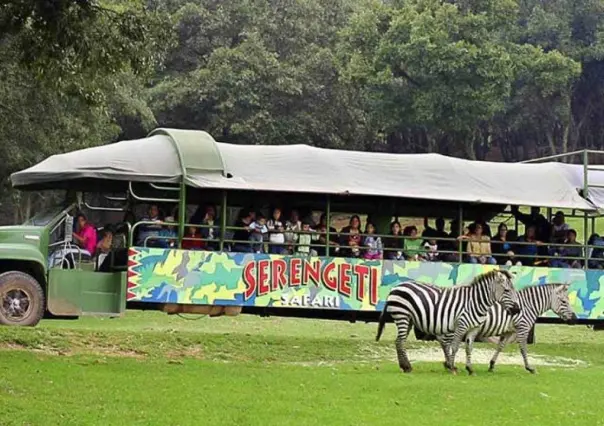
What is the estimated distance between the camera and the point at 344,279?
1692 cm

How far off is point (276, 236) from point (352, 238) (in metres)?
1.42

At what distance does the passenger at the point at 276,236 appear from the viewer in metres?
16.8

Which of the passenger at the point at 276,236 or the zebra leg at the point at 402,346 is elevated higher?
the passenger at the point at 276,236

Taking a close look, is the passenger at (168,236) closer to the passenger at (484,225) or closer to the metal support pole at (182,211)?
the metal support pole at (182,211)

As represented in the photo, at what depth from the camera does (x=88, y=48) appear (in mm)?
14508

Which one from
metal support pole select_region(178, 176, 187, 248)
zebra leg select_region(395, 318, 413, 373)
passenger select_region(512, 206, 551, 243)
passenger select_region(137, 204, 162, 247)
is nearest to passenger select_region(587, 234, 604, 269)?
passenger select_region(512, 206, 551, 243)

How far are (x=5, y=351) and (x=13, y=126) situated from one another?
558 inches

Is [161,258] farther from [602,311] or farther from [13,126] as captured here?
[13,126]

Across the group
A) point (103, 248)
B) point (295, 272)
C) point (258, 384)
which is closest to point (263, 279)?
point (295, 272)

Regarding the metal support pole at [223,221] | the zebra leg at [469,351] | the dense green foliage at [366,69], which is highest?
the dense green foliage at [366,69]

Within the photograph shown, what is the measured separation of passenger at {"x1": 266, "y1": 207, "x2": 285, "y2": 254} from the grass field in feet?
5.71

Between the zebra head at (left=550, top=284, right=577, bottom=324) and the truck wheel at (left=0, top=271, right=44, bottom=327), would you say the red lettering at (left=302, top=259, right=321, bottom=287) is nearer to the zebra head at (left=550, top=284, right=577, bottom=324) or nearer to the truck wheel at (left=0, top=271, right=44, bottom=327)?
the zebra head at (left=550, top=284, right=577, bottom=324)

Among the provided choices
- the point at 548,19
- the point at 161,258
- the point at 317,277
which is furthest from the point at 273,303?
the point at 548,19

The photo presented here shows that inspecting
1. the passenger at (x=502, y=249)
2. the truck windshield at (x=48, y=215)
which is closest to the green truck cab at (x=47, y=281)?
the truck windshield at (x=48, y=215)
